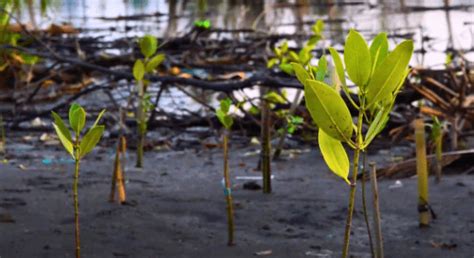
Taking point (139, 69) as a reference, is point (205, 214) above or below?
below

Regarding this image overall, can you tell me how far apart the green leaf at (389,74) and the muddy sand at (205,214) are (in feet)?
2.73

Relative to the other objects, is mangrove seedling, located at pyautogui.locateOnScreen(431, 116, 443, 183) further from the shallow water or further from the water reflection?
the water reflection

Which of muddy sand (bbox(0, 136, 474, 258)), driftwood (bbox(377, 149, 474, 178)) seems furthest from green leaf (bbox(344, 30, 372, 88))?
driftwood (bbox(377, 149, 474, 178))

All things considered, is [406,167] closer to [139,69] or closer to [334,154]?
[139,69]

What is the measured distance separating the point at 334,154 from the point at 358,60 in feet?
0.54

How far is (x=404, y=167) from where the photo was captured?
119 inches

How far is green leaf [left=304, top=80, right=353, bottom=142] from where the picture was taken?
4.14ft

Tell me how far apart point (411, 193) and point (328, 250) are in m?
0.72

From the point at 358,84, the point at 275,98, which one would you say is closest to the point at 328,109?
the point at 358,84

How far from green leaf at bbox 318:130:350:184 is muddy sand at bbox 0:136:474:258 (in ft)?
2.44

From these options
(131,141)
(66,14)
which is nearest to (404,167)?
(131,141)

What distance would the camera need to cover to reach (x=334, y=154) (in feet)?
4.56

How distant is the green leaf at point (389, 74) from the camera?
1.30 m

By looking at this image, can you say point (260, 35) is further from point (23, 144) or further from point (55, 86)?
point (23, 144)
